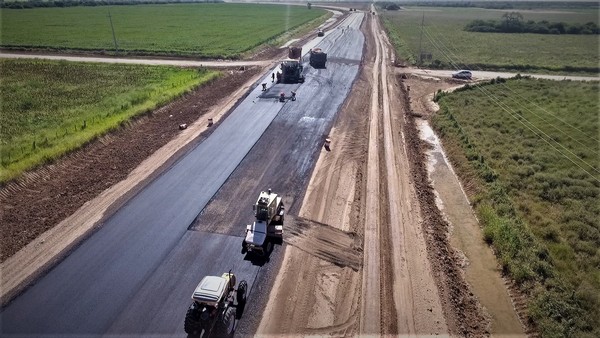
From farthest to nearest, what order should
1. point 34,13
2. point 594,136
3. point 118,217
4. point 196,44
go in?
1. point 34,13
2. point 196,44
3. point 594,136
4. point 118,217

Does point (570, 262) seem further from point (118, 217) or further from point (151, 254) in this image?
point (118, 217)

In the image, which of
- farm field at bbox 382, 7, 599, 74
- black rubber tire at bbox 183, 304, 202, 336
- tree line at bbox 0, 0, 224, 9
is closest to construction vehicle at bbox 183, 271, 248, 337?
black rubber tire at bbox 183, 304, 202, 336

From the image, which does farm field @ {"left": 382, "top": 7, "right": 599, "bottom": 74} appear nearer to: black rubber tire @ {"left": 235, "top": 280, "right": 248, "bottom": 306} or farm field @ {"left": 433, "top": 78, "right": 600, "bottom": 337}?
farm field @ {"left": 433, "top": 78, "right": 600, "bottom": 337}

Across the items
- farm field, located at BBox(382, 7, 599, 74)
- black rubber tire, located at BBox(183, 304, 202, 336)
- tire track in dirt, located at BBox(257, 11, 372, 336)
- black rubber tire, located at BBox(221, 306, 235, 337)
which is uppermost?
black rubber tire, located at BBox(183, 304, 202, 336)

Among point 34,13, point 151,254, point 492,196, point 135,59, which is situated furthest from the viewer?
point 34,13

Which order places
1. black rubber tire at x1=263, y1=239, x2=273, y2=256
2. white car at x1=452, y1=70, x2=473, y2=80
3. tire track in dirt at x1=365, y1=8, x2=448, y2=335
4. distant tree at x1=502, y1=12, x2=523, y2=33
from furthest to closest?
distant tree at x1=502, y1=12, x2=523, y2=33, white car at x1=452, y1=70, x2=473, y2=80, black rubber tire at x1=263, y1=239, x2=273, y2=256, tire track in dirt at x1=365, y1=8, x2=448, y2=335

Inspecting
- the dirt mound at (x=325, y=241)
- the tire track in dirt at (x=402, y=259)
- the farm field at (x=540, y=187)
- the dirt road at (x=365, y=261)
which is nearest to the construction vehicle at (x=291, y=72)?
the dirt road at (x=365, y=261)

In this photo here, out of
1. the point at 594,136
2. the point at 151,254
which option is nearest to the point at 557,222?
the point at 594,136

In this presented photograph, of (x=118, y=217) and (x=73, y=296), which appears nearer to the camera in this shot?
(x=73, y=296)
